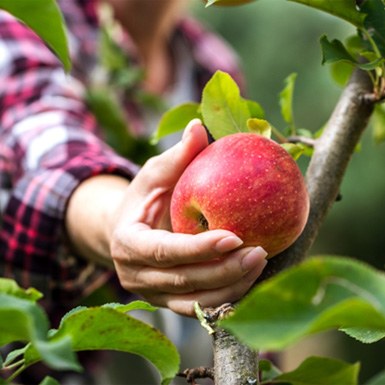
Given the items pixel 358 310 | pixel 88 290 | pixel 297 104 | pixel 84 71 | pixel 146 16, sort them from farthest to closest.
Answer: pixel 297 104
pixel 146 16
pixel 84 71
pixel 88 290
pixel 358 310

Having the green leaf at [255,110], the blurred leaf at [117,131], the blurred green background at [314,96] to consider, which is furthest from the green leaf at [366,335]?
the blurred green background at [314,96]

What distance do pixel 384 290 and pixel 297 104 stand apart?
545cm

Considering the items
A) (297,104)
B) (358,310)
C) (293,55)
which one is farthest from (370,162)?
(358,310)

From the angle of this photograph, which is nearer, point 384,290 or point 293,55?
point 384,290

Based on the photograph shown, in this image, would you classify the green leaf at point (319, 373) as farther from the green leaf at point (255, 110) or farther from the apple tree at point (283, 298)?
the green leaf at point (255, 110)

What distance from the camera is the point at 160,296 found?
67 centimetres

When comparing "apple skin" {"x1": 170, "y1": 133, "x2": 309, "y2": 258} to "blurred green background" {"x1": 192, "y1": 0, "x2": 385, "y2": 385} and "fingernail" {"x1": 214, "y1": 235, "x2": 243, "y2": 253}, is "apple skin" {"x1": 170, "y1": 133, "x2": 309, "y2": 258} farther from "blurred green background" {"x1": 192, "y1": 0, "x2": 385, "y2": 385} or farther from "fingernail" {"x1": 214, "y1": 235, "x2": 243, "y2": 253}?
"blurred green background" {"x1": 192, "y1": 0, "x2": 385, "y2": 385}

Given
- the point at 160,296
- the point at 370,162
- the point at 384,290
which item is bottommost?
the point at 370,162

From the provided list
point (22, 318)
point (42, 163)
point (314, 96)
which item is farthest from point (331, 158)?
point (314, 96)

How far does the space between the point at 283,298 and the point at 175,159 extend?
0.29m

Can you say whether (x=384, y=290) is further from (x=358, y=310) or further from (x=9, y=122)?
(x=9, y=122)

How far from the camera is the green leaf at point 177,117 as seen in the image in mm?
702

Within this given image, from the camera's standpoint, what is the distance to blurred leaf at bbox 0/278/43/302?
545 millimetres

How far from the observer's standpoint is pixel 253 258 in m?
0.54
